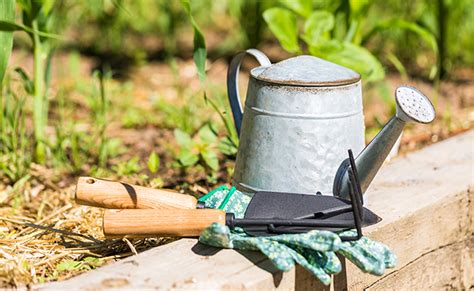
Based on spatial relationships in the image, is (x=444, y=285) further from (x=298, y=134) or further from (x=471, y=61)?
(x=471, y=61)

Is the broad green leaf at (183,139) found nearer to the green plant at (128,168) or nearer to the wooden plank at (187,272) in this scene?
the green plant at (128,168)

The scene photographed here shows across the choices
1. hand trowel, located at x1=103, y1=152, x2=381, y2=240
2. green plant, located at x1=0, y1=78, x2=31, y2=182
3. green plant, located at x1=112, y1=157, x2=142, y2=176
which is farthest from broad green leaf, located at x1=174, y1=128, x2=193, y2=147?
hand trowel, located at x1=103, y1=152, x2=381, y2=240

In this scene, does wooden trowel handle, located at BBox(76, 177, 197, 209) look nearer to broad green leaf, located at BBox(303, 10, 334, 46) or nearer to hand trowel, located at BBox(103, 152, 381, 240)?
hand trowel, located at BBox(103, 152, 381, 240)

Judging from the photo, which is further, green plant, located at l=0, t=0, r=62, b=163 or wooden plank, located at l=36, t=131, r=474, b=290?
green plant, located at l=0, t=0, r=62, b=163

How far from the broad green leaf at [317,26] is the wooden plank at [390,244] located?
1.37 feet

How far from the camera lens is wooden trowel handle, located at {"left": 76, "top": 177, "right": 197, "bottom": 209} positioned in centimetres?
143

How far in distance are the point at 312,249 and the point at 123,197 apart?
0.37 m

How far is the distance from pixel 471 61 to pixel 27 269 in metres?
2.66

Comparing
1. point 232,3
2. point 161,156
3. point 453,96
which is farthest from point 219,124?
point 453,96

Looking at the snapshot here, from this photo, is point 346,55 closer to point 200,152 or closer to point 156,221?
point 200,152

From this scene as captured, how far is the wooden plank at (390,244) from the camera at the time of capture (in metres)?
1.31

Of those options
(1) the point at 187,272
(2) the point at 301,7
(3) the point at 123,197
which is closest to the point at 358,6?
(2) the point at 301,7

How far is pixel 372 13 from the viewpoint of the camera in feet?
12.3

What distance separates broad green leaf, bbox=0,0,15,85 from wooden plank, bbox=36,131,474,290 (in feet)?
2.07
